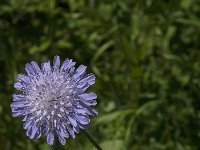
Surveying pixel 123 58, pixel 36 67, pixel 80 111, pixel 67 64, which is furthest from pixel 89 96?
pixel 123 58

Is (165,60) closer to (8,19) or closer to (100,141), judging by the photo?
(100,141)

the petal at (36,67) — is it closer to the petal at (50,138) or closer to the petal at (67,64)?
the petal at (67,64)

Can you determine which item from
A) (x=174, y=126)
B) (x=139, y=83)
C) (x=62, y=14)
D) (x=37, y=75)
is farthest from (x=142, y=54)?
(x=37, y=75)

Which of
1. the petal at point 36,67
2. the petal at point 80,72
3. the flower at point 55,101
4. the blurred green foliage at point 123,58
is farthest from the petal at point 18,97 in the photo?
the blurred green foliage at point 123,58

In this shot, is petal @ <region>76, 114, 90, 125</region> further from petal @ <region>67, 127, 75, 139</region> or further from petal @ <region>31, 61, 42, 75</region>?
petal @ <region>31, 61, 42, 75</region>

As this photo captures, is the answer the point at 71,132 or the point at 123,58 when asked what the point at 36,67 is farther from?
the point at 123,58
